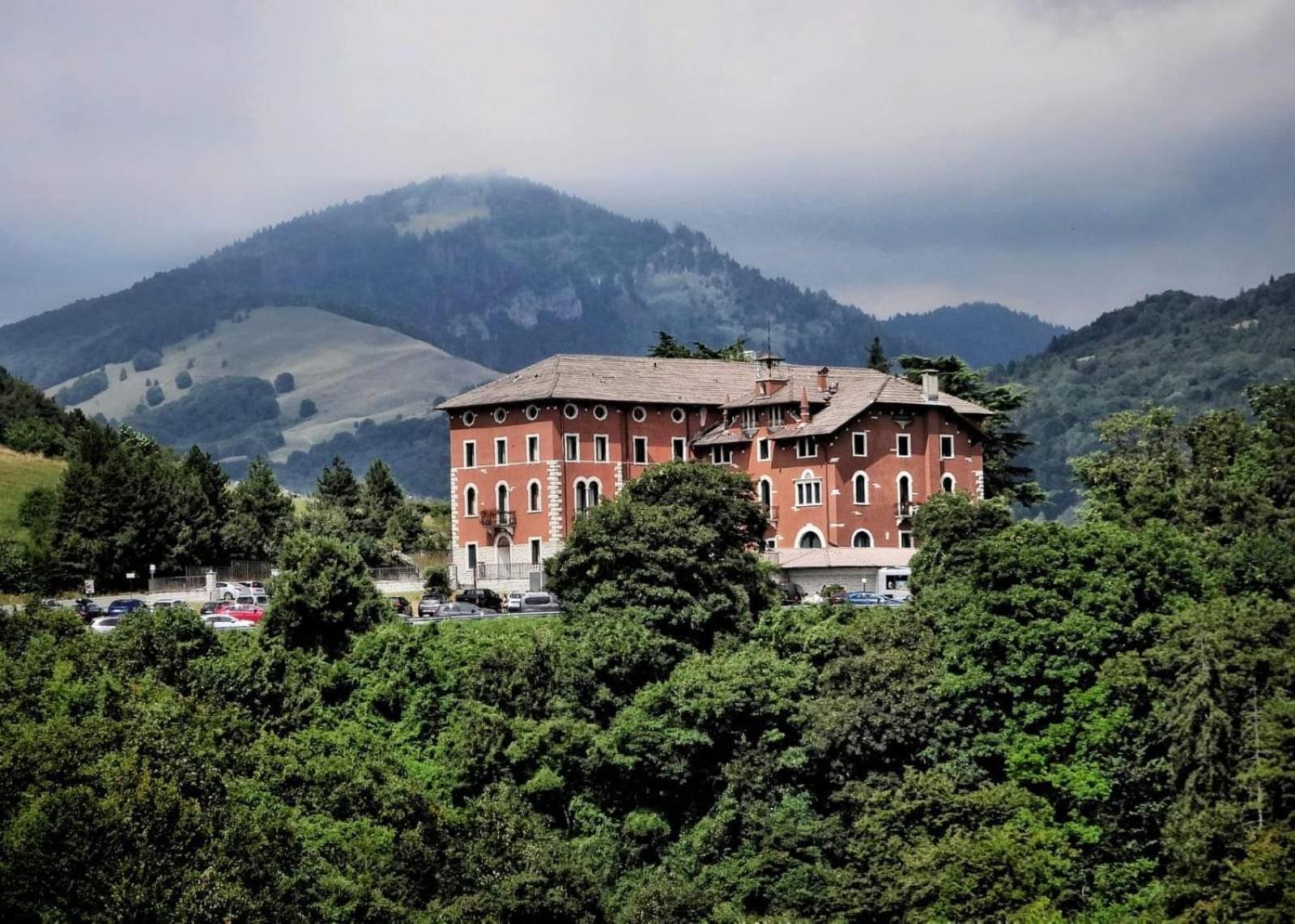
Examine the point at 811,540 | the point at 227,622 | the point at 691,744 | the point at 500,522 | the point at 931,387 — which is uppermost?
the point at 931,387

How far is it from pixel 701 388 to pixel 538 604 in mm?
23211

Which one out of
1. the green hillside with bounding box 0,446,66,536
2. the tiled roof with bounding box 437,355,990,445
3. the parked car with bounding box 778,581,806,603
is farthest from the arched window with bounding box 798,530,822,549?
the green hillside with bounding box 0,446,66,536

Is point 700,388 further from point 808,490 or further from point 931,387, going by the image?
point 931,387

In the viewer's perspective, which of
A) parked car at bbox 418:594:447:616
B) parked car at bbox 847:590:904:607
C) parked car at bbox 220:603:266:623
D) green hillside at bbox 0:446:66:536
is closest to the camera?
parked car at bbox 847:590:904:607

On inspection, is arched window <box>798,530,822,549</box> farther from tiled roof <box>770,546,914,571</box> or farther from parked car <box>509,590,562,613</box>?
parked car <box>509,590,562,613</box>

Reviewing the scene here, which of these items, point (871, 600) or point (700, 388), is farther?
point (700, 388)

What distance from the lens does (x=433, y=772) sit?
51.0m

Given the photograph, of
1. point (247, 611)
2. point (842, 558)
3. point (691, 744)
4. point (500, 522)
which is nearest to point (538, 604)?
point (247, 611)

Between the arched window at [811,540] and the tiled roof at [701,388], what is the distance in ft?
14.0

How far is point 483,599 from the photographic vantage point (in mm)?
72250

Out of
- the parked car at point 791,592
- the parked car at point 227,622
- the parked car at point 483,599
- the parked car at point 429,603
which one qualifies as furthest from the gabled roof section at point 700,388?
the parked car at point 227,622

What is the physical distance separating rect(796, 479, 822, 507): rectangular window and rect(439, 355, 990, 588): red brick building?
71 millimetres

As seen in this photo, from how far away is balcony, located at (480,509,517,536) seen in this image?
85188 mm

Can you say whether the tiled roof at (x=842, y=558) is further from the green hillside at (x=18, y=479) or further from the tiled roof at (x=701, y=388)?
the green hillside at (x=18, y=479)
